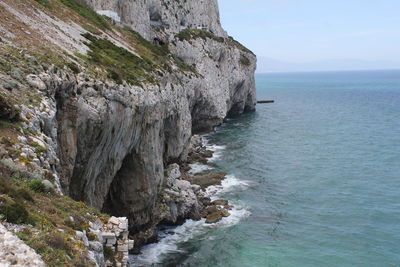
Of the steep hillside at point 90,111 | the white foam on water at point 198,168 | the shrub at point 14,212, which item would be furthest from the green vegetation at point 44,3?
the shrub at point 14,212

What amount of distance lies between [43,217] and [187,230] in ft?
89.3

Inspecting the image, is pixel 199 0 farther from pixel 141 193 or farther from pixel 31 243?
pixel 31 243

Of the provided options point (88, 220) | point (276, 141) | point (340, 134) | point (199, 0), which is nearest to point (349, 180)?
point (276, 141)

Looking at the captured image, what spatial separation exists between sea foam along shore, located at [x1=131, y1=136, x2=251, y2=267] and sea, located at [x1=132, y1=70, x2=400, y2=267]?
0.09m

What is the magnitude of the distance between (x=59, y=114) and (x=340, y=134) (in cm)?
7131

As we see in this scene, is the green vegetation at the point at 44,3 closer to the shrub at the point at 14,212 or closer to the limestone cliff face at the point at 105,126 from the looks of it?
the limestone cliff face at the point at 105,126

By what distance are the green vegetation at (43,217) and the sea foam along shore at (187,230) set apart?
1884cm

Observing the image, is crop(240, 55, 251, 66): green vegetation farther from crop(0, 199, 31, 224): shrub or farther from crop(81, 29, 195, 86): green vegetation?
crop(0, 199, 31, 224): shrub

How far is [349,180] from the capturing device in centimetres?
5094

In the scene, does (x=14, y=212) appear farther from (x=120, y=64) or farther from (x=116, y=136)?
(x=120, y=64)

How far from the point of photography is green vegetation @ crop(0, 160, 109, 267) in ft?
31.3

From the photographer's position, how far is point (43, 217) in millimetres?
11141

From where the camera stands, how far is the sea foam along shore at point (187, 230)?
31.8 m

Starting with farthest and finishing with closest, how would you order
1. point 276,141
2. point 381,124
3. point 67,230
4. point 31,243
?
point 381,124 < point 276,141 < point 67,230 < point 31,243
